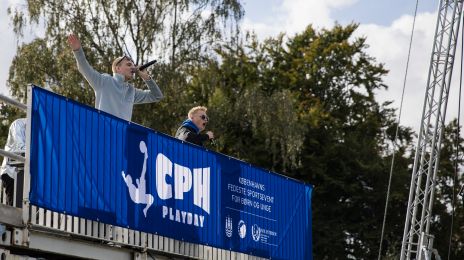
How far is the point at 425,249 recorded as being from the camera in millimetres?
21359

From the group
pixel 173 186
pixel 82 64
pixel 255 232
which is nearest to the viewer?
pixel 82 64

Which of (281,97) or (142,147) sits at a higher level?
(281,97)

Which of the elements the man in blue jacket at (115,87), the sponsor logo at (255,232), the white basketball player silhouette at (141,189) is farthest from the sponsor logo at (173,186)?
the sponsor logo at (255,232)

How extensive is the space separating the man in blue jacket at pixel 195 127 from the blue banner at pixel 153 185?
14cm

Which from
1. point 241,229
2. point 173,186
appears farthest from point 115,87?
point 241,229

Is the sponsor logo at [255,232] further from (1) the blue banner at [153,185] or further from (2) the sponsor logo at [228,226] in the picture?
(2) the sponsor logo at [228,226]

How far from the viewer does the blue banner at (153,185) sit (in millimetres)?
9711

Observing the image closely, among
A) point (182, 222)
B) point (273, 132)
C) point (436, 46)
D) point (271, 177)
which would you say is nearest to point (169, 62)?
point (273, 132)

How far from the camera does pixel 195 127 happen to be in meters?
12.0

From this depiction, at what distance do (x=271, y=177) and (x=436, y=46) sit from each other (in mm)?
10028

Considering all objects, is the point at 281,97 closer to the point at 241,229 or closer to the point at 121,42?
the point at 121,42

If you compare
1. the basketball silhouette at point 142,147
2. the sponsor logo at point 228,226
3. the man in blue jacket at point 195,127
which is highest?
the man in blue jacket at point 195,127

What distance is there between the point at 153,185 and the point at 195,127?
3.71 feet

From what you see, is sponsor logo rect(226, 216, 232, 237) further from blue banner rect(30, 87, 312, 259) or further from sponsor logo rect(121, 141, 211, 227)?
sponsor logo rect(121, 141, 211, 227)
